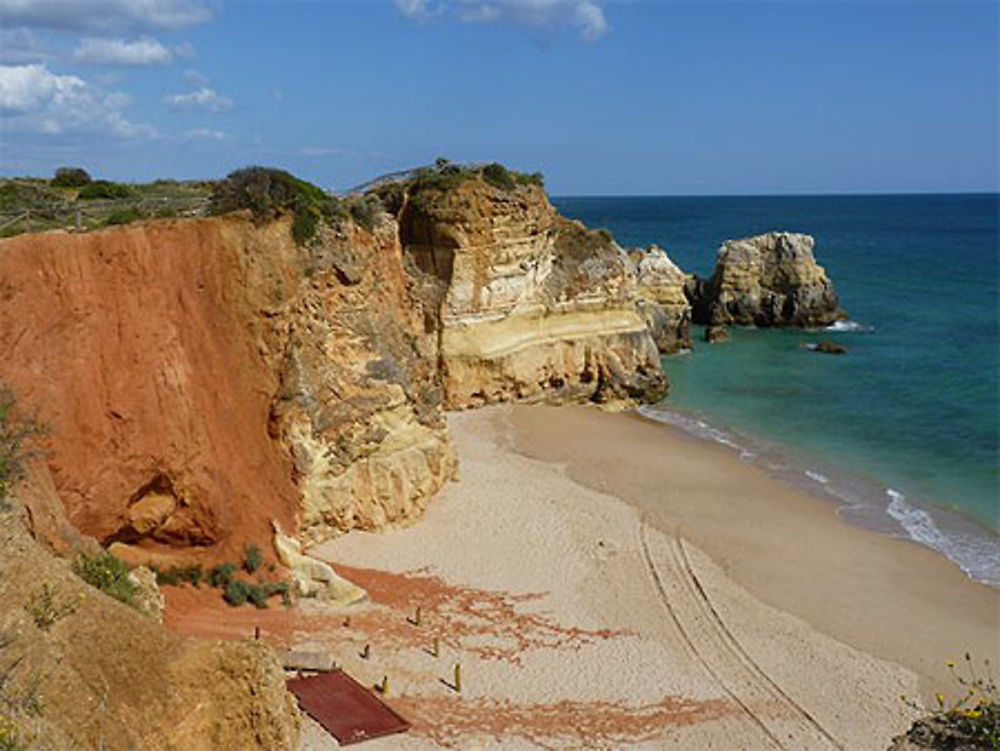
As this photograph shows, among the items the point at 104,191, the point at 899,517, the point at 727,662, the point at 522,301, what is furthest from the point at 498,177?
the point at 727,662

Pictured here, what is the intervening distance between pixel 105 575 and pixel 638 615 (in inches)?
447

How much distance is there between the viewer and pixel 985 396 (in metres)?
42.7

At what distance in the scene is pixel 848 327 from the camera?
61562 mm

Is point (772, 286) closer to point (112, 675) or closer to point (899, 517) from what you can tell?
point (899, 517)

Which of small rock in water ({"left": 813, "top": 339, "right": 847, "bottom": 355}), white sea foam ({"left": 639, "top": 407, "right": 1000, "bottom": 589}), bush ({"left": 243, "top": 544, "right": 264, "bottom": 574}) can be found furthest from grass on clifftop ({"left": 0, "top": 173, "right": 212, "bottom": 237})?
Result: small rock in water ({"left": 813, "top": 339, "right": 847, "bottom": 355})

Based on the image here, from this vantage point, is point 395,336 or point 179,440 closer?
point 179,440

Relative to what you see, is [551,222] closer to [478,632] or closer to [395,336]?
[395,336]

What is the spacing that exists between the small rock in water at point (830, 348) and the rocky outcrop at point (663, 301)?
7.08m

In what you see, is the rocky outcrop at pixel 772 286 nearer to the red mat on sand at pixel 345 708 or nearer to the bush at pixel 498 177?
the bush at pixel 498 177

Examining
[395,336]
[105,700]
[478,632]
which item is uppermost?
[395,336]

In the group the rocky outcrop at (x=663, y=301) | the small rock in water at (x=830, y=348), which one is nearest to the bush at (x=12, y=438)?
the rocky outcrop at (x=663, y=301)

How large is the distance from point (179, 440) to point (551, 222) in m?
23.2

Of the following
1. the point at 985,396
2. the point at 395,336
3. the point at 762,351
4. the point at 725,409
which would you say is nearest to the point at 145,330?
the point at 395,336

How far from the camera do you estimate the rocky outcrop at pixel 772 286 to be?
2409 inches
